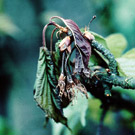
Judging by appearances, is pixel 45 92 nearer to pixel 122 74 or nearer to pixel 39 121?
pixel 122 74

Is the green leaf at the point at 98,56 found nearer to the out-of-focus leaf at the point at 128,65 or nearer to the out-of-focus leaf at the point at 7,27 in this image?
the out-of-focus leaf at the point at 128,65

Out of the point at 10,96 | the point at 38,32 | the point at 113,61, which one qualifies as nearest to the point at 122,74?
the point at 113,61

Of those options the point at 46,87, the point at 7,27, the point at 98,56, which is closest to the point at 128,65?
the point at 98,56

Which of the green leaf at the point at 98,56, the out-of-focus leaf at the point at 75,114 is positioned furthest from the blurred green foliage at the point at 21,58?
the green leaf at the point at 98,56

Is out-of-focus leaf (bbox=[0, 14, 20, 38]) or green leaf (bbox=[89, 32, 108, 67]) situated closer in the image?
green leaf (bbox=[89, 32, 108, 67])

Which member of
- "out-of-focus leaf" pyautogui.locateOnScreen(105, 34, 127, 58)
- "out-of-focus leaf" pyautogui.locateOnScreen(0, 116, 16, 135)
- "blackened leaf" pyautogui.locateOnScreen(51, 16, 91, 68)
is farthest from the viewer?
"out-of-focus leaf" pyautogui.locateOnScreen(0, 116, 16, 135)

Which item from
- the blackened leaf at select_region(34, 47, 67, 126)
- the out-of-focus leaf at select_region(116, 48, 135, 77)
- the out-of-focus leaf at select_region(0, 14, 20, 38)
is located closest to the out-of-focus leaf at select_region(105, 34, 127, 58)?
the out-of-focus leaf at select_region(116, 48, 135, 77)

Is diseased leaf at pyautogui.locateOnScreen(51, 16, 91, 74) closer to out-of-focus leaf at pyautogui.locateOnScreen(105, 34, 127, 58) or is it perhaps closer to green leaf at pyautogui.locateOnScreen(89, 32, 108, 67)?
green leaf at pyautogui.locateOnScreen(89, 32, 108, 67)
